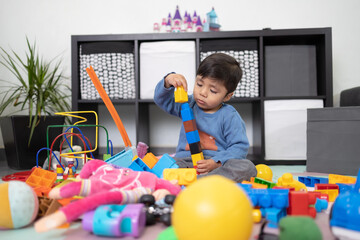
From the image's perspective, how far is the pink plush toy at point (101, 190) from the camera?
0.56 meters

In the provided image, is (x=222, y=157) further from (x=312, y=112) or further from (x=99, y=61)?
(x=99, y=61)

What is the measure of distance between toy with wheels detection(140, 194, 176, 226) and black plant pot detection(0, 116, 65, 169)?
1.25 m

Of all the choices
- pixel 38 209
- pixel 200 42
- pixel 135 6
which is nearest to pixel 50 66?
pixel 135 6

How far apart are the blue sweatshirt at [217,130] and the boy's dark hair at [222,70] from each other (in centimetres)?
12

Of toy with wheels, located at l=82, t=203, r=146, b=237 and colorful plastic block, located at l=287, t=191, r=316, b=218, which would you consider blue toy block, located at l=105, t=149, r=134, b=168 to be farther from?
colorful plastic block, located at l=287, t=191, r=316, b=218

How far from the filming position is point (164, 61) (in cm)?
188

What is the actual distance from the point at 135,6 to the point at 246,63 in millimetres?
908

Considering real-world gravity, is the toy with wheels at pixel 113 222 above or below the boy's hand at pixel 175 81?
below

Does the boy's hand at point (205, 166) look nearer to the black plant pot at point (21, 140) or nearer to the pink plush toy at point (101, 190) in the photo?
the pink plush toy at point (101, 190)

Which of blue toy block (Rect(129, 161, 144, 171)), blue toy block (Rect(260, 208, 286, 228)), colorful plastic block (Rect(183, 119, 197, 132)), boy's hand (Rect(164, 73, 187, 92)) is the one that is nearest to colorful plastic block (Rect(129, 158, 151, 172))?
blue toy block (Rect(129, 161, 144, 171))

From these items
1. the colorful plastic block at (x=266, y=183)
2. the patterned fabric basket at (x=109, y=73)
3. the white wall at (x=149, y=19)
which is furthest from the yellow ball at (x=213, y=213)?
the white wall at (x=149, y=19)

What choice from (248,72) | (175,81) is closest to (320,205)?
(175,81)

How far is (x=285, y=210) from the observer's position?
2.29ft

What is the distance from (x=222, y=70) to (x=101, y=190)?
25.5 inches
